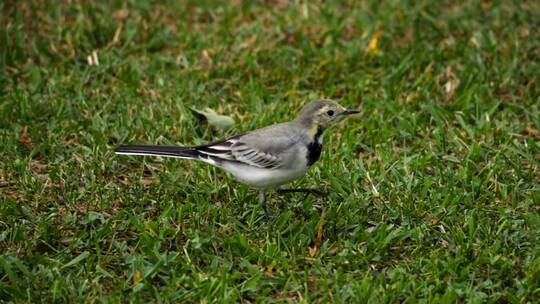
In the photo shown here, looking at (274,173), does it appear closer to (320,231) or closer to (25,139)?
(320,231)

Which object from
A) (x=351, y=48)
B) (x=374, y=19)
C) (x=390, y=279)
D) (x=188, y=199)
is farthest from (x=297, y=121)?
(x=374, y=19)

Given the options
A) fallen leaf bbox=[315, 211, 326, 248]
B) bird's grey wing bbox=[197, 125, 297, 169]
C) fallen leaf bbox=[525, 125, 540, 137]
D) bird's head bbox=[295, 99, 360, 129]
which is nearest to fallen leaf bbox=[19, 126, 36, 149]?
bird's grey wing bbox=[197, 125, 297, 169]

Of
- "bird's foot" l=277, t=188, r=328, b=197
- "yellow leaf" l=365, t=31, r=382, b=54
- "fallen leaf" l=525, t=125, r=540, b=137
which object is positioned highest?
"yellow leaf" l=365, t=31, r=382, b=54

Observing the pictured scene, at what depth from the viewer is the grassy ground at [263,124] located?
5.27m

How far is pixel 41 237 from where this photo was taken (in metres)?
5.54

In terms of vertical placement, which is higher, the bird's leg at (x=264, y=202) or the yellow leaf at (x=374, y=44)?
the yellow leaf at (x=374, y=44)

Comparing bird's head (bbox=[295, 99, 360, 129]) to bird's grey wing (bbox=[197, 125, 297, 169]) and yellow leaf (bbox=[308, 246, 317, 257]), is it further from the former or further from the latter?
yellow leaf (bbox=[308, 246, 317, 257])

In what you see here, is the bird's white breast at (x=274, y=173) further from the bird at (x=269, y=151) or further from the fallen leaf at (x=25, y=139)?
the fallen leaf at (x=25, y=139)

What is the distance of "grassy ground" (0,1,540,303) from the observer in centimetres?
527

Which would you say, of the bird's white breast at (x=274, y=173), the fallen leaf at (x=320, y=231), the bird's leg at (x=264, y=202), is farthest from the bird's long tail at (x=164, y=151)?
the fallen leaf at (x=320, y=231)

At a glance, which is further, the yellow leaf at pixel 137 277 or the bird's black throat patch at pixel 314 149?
the bird's black throat patch at pixel 314 149

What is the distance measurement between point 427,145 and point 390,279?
2150mm

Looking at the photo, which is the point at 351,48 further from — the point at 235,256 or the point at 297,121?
the point at 235,256

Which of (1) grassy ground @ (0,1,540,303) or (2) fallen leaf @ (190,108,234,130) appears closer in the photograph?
(1) grassy ground @ (0,1,540,303)
